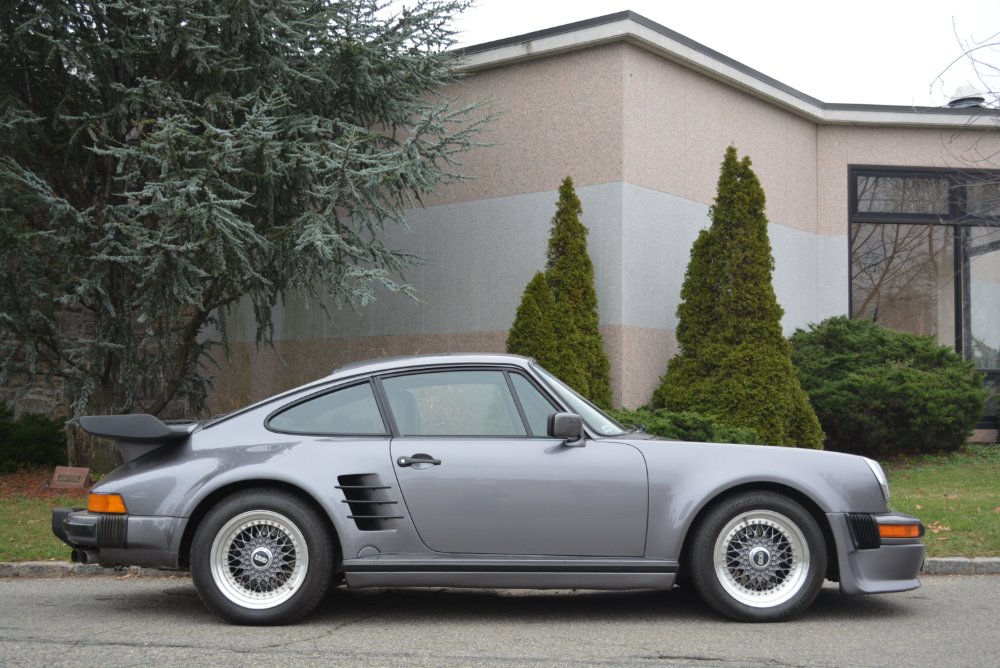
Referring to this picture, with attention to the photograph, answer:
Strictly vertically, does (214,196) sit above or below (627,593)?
above

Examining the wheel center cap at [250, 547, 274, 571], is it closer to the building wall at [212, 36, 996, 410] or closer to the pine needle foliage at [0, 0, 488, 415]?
the pine needle foliage at [0, 0, 488, 415]

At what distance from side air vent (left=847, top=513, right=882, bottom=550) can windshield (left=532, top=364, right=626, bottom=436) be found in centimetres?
134

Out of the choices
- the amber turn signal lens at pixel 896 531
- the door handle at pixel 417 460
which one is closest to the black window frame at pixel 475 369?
the door handle at pixel 417 460

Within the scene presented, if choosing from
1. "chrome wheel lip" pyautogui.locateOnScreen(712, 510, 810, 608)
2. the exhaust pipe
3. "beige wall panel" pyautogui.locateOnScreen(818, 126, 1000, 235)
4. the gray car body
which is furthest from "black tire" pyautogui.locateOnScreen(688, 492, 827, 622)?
"beige wall panel" pyautogui.locateOnScreen(818, 126, 1000, 235)

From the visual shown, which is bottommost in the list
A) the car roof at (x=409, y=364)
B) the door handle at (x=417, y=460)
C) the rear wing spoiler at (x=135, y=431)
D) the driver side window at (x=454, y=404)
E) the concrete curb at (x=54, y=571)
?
the concrete curb at (x=54, y=571)

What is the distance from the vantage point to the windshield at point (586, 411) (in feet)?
20.2

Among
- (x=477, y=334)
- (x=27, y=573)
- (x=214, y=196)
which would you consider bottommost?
(x=27, y=573)

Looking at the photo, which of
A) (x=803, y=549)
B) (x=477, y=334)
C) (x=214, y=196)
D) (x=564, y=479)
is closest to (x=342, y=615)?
(x=564, y=479)

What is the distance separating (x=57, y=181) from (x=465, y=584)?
8965 mm

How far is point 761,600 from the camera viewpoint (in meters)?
5.93

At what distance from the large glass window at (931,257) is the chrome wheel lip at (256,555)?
44.0 feet

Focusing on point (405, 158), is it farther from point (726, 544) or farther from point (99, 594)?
point (726, 544)

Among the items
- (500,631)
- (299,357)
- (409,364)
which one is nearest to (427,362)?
(409,364)

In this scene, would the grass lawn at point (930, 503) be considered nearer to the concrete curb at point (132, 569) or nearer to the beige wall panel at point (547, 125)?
the concrete curb at point (132, 569)
